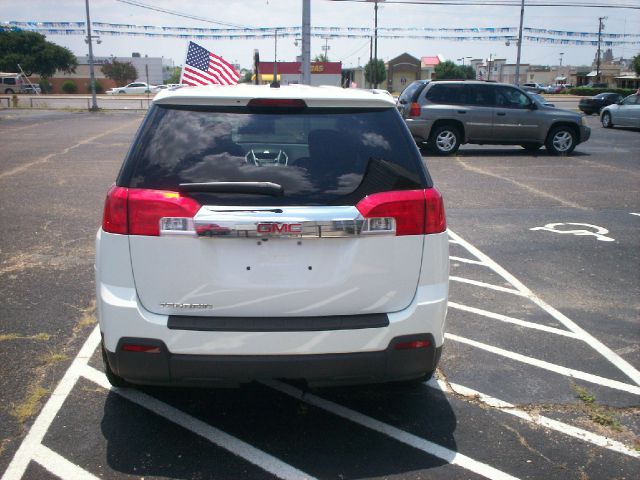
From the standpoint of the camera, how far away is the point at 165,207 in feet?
Result: 9.35

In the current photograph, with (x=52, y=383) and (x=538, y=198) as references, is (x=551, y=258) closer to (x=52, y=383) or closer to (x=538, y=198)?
(x=538, y=198)

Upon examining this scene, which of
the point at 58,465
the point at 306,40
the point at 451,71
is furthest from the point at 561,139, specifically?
the point at 451,71

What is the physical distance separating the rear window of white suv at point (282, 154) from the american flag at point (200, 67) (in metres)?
9.57

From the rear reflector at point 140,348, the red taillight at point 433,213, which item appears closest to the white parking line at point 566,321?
the red taillight at point 433,213

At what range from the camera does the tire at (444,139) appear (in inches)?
644

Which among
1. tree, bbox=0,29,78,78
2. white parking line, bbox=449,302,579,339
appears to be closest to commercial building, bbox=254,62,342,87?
tree, bbox=0,29,78,78

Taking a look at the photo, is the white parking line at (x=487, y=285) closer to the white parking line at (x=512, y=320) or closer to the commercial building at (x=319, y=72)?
the white parking line at (x=512, y=320)

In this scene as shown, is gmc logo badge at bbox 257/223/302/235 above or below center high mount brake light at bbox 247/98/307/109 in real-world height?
below

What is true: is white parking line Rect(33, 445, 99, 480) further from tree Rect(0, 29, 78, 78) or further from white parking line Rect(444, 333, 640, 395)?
tree Rect(0, 29, 78, 78)

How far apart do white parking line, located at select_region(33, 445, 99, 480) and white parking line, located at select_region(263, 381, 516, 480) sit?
1.25 metres

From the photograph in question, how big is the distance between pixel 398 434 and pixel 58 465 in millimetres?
1747

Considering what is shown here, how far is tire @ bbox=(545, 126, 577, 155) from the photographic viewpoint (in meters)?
16.8

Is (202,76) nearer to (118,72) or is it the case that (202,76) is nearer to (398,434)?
(398,434)

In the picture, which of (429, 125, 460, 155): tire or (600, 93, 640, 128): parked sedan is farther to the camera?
(600, 93, 640, 128): parked sedan
